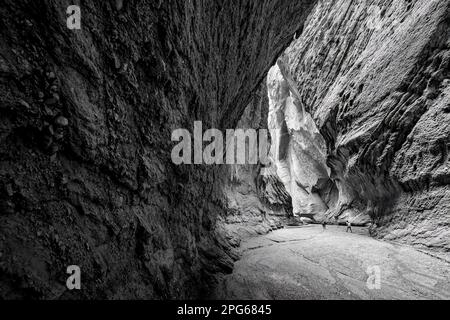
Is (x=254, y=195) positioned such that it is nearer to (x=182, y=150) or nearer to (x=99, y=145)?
(x=182, y=150)

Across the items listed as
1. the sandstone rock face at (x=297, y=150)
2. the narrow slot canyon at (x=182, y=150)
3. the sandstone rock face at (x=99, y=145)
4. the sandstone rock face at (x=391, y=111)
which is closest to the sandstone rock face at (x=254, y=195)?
the narrow slot canyon at (x=182, y=150)

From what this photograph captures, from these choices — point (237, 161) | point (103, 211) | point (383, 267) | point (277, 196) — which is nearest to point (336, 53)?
point (237, 161)

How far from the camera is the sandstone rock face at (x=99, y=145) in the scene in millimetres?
2082

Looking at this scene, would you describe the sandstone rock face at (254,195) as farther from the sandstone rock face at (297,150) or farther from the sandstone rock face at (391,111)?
the sandstone rock face at (297,150)

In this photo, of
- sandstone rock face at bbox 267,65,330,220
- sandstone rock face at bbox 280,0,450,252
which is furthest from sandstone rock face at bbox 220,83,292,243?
sandstone rock face at bbox 267,65,330,220

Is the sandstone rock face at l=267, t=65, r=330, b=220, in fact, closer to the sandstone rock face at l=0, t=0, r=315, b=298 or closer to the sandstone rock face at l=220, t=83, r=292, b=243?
the sandstone rock face at l=220, t=83, r=292, b=243

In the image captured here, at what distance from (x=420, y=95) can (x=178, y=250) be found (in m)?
13.2

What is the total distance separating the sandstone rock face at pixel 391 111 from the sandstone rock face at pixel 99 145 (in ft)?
35.0

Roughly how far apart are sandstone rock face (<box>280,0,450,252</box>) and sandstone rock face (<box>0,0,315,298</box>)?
1067 centimetres

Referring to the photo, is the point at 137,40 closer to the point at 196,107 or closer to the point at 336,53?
the point at 196,107

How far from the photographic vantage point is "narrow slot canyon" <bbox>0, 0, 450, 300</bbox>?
2215 millimetres

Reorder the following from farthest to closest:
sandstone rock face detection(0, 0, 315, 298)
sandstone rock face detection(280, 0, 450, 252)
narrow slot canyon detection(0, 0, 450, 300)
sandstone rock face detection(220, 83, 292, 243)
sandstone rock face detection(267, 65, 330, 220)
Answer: sandstone rock face detection(267, 65, 330, 220) → sandstone rock face detection(220, 83, 292, 243) → sandstone rock face detection(280, 0, 450, 252) → narrow slot canyon detection(0, 0, 450, 300) → sandstone rock face detection(0, 0, 315, 298)

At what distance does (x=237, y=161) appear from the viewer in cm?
2016

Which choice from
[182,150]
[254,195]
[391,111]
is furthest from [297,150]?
[182,150]
